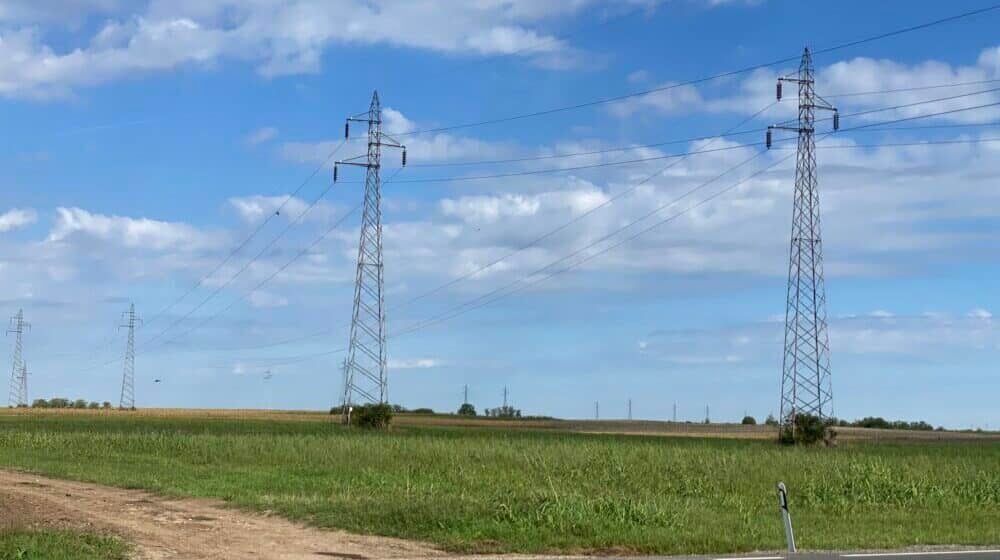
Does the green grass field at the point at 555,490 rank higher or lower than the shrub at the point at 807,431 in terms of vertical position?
lower

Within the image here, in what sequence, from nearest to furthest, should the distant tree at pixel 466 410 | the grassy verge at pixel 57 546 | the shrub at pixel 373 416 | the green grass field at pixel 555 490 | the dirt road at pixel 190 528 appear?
1. the grassy verge at pixel 57 546
2. the dirt road at pixel 190 528
3. the green grass field at pixel 555 490
4. the shrub at pixel 373 416
5. the distant tree at pixel 466 410

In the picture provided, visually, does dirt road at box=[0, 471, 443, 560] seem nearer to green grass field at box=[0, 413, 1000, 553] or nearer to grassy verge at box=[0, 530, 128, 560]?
grassy verge at box=[0, 530, 128, 560]

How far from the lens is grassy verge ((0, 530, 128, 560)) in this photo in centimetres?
1647

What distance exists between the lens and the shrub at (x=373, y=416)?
8112cm

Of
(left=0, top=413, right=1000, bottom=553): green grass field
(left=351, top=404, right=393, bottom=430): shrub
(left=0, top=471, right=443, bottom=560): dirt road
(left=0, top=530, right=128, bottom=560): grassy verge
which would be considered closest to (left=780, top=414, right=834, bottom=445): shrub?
(left=0, top=413, right=1000, bottom=553): green grass field

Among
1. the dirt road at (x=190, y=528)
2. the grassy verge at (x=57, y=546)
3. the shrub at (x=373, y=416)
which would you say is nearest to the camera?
the grassy verge at (x=57, y=546)

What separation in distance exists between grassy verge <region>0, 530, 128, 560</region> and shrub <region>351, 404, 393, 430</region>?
62.1 metres

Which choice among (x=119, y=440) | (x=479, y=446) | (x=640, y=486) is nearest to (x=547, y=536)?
(x=640, y=486)

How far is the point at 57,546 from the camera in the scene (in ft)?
56.6

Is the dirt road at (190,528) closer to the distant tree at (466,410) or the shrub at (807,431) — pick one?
the shrub at (807,431)

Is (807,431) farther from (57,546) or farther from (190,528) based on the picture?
(57,546)

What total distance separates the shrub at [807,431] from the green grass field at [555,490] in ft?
66.7

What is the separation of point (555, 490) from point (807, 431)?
149 feet

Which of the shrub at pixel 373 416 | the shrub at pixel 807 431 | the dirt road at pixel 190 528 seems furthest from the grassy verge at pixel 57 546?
the shrub at pixel 373 416
